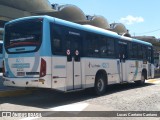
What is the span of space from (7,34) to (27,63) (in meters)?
1.79

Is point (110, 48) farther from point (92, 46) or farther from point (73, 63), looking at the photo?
point (73, 63)

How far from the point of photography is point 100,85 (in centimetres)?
1512

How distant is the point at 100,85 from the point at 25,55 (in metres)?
4.50

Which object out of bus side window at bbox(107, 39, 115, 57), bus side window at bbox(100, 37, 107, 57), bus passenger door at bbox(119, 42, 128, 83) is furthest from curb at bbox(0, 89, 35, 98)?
bus passenger door at bbox(119, 42, 128, 83)

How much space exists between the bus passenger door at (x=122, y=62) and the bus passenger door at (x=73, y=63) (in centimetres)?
465

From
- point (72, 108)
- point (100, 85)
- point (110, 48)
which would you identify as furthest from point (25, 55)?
point (110, 48)

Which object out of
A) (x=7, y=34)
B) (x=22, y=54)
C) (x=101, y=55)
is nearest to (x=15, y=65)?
(x=22, y=54)

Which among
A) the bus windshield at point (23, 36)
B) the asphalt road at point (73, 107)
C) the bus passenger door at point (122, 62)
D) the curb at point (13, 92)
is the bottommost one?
the asphalt road at point (73, 107)

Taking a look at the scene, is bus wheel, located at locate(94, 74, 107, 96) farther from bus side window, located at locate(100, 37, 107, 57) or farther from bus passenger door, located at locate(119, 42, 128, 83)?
bus passenger door, located at locate(119, 42, 128, 83)

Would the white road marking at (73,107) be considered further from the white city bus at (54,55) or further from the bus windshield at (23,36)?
the bus windshield at (23,36)

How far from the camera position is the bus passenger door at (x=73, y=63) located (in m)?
12.5

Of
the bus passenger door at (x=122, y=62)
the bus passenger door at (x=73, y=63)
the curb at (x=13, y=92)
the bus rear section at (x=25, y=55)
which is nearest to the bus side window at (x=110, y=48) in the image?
the bus passenger door at (x=122, y=62)

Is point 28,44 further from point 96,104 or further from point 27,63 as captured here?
point 96,104

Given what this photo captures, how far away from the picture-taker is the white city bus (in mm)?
11500
